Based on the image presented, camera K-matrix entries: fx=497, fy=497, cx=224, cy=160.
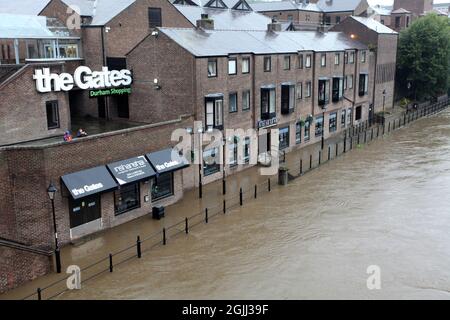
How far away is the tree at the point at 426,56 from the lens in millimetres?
63406

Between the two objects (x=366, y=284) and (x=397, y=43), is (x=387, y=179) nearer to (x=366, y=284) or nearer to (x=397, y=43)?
(x=366, y=284)

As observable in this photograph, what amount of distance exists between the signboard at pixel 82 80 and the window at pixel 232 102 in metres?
6.68

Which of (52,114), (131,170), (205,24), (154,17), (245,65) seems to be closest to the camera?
(131,170)

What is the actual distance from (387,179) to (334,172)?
3.68 metres

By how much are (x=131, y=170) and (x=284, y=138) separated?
18.0 meters

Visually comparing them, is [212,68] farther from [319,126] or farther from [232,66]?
[319,126]

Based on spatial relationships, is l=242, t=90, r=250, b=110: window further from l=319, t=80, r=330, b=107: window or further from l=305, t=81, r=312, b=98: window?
l=319, t=80, r=330, b=107: window

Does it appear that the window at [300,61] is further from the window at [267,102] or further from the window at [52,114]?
the window at [52,114]

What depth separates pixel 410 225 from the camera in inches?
966

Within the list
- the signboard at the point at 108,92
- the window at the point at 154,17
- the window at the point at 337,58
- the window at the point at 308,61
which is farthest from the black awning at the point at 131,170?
the window at the point at 337,58

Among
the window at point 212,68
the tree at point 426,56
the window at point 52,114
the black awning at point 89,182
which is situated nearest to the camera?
the black awning at point 89,182

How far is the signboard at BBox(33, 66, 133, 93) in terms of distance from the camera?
26.3 m

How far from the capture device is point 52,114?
2778 centimetres

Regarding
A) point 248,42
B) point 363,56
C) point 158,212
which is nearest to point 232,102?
point 248,42
